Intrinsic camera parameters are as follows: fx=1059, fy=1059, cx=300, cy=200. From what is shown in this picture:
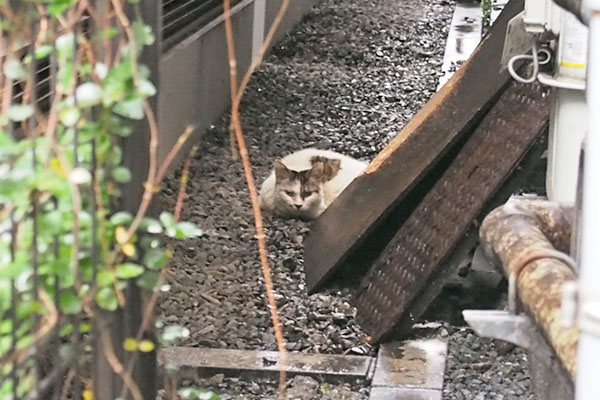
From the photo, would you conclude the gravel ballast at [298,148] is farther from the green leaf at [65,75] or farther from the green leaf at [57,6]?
the green leaf at [57,6]

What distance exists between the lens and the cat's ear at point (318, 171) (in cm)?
702

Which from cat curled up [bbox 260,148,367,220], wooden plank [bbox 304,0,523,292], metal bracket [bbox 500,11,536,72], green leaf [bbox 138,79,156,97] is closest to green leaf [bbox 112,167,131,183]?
green leaf [bbox 138,79,156,97]

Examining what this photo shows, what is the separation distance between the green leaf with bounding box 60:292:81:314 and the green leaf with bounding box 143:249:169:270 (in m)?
0.19

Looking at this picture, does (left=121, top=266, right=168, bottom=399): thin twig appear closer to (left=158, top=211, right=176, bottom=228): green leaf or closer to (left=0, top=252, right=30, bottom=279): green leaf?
(left=158, top=211, right=176, bottom=228): green leaf

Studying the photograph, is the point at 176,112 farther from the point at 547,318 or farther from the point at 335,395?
the point at 547,318

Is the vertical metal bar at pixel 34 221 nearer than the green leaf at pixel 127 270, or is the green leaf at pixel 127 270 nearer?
the vertical metal bar at pixel 34 221

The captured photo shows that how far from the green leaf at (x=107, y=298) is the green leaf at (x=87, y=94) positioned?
40cm

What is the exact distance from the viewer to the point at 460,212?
5.25 meters

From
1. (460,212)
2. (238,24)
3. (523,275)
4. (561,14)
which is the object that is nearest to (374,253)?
(460,212)

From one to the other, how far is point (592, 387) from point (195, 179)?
21.0 ft

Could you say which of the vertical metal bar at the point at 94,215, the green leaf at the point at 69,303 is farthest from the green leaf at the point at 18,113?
the green leaf at the point at 69,303

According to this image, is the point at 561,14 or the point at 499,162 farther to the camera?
the point at 499,162

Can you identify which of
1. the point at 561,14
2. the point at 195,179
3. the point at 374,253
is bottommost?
the point at 195,179

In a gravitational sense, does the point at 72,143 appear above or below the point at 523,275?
above
